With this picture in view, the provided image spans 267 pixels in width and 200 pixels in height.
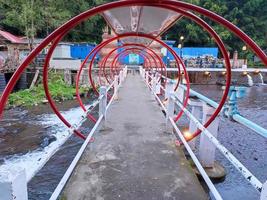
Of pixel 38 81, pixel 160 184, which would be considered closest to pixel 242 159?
pixel 160 184

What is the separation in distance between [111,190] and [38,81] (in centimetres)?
2491

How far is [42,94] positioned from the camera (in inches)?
861

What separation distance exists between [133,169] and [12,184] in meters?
2.01

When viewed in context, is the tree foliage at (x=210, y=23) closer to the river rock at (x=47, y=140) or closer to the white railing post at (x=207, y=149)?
the river rock at (x=47, y=140)

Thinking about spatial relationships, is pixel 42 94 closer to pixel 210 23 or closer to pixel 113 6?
pixel 113 6

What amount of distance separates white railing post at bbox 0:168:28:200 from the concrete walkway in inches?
A: 46.8

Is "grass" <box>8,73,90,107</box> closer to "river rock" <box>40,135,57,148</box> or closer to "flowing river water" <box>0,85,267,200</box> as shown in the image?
"flowing river water" <box>0,85,267,200</box>

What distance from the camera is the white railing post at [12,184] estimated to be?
1338 mm

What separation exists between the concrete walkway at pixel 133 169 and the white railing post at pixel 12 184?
3.90 ft

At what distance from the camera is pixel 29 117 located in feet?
53.9

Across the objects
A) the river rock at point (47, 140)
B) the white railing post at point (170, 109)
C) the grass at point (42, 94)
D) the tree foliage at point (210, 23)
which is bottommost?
the river rock at point (47, 140)

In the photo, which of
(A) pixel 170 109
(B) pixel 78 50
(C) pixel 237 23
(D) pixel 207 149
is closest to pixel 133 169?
(A) pixel 170 109

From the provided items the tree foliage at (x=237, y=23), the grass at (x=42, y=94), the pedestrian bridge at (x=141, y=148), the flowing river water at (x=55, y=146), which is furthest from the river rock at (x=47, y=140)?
the tree foliage at (x=237, y=23)

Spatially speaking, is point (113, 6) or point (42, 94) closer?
point (113, 6)
